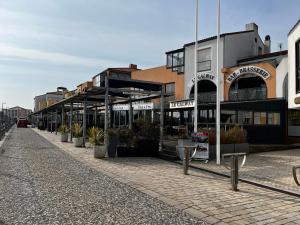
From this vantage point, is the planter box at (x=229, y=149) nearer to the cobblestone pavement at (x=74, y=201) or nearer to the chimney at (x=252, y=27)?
the cobblestone pavement at (x=74, y=201)

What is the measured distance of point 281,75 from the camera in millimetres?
24438

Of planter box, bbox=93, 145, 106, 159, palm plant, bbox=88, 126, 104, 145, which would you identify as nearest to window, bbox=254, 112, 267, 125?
palm plant, bbox=88, 126, 104, 145

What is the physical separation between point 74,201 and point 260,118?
18.8m

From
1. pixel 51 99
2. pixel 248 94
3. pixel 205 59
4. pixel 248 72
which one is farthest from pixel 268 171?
pixel 51 99

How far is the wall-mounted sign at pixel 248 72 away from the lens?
2550cm

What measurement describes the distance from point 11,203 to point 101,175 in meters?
3.78

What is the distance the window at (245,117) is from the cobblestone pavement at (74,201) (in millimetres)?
→ 15508

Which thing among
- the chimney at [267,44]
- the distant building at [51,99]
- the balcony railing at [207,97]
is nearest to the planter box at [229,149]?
the balcony railing at [207,97]

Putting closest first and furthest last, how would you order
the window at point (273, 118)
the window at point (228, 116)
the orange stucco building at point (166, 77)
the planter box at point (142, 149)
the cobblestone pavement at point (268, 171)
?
the cobblestone pavement at point (268, 171), the planter box at point (142, 149), the window at point (273, 118), the window at point (228, 116), the orange stucco building at point (166, 77)

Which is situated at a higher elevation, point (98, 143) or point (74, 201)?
point (98, 143)

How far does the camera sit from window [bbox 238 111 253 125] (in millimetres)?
24181

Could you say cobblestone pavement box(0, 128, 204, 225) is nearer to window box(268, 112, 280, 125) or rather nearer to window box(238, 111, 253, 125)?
window box(238, 111, 253, 125)

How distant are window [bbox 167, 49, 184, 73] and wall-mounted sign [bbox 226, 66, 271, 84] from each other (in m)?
6.48

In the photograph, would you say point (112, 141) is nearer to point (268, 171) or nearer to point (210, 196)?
point (268, 171)
